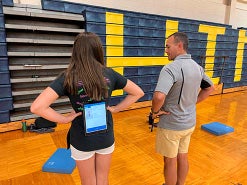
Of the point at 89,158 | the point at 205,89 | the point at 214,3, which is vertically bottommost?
the point at 89,158

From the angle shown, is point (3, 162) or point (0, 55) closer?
point (3, 162)

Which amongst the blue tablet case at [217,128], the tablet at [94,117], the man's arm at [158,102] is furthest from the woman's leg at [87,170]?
the blue tablet case at [217,128]

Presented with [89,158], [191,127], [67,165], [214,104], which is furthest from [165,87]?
[214,104]

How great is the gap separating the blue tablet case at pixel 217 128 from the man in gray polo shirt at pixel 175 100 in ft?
6.10

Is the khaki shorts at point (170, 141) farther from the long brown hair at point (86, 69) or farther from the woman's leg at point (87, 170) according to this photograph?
the long brown hair at point (86, 69)

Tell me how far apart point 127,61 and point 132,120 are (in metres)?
1.33

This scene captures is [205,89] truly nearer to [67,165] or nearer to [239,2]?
[67,165]

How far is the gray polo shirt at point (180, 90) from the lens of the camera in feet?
4.73

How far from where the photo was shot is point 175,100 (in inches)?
60.3

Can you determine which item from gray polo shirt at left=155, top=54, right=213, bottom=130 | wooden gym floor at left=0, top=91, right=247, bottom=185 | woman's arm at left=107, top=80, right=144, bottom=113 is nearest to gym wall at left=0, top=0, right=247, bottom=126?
wooden gym floor at left=0, top=91, right=247, bottom=185

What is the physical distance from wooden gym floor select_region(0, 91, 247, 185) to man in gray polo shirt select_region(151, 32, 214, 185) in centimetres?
64

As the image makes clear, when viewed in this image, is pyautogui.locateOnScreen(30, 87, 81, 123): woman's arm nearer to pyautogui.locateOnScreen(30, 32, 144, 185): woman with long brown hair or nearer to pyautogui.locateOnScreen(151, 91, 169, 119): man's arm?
pyautogui.locateOnScreen(30, 32, 144, 185): woman with long brown hair

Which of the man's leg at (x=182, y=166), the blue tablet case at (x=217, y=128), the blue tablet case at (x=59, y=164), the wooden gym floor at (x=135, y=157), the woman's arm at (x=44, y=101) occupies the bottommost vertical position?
the wooden gym floor at (x=135, y=157)

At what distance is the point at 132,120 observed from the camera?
3861 mm
